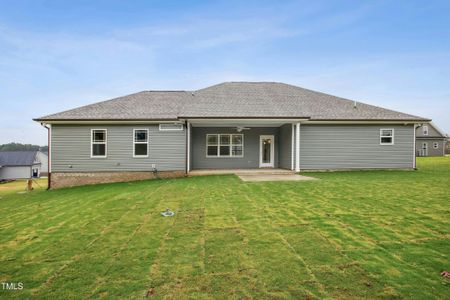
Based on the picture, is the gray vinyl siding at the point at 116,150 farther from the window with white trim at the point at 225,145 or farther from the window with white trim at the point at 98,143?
the window with white trim at the point at 225,145

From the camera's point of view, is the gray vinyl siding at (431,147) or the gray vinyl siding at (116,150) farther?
the gray vinyl siding at (431,147)

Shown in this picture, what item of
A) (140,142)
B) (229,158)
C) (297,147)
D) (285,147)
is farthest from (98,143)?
(297,147)

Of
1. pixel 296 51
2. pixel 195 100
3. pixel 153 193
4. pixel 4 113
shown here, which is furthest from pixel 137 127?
pixel 4 113

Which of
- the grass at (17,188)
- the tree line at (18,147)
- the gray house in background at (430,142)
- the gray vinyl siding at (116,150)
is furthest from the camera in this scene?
the tree line at (18,147)

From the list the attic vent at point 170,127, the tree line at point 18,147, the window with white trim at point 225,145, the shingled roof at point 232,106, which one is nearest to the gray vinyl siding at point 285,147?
the shingled roof at point 232,106

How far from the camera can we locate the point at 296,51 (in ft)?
75.7

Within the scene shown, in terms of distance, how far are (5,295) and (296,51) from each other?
991 inches

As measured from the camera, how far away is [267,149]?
15.9 meters

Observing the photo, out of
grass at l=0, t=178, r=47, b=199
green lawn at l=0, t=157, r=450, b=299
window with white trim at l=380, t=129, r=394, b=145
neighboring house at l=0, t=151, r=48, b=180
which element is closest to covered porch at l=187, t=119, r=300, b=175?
window with white trim at l=380, t=129, r=394, b=145

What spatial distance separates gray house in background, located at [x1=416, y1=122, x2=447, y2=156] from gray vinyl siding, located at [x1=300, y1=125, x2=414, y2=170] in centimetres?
2783

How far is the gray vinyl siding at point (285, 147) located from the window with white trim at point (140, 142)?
8.30 m

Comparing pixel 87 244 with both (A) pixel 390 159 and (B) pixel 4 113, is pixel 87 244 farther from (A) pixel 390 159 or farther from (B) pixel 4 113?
(B) pixel 4 113

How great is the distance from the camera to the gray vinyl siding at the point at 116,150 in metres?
12.9

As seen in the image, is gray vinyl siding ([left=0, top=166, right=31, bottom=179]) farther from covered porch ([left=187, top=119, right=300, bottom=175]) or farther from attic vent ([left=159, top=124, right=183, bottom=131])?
attic vent ([left=159, top=124, right=183, bottom=131])
